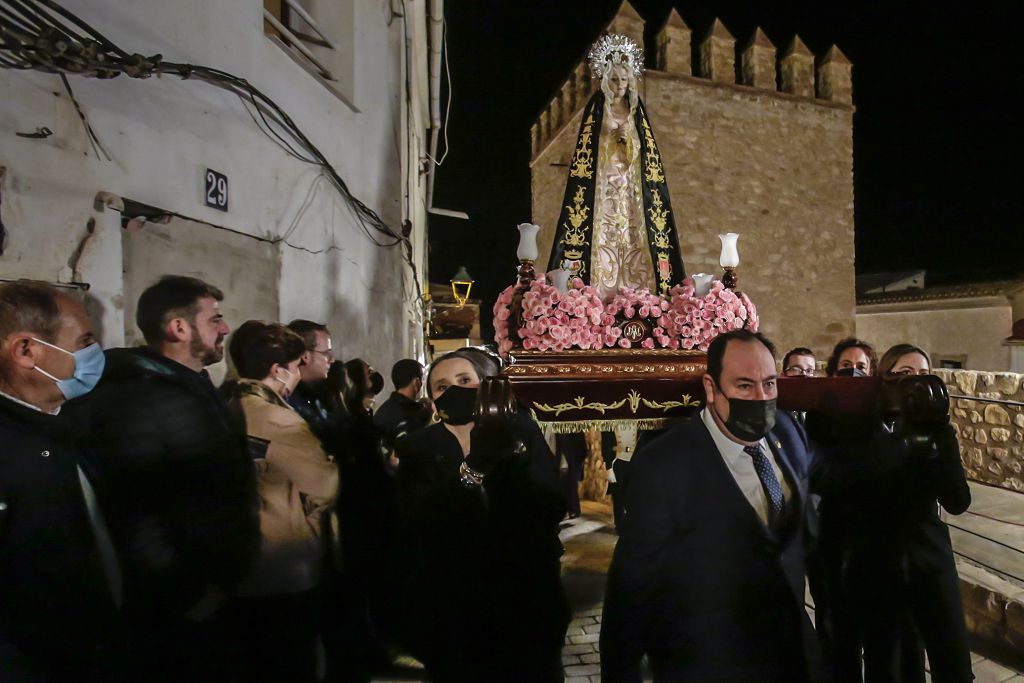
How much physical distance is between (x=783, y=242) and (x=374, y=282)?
47.9 ft

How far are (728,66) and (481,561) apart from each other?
18.4m

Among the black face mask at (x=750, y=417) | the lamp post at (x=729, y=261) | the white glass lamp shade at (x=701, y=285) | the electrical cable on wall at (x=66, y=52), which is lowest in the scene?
the black face mask at (x=750, y=417)

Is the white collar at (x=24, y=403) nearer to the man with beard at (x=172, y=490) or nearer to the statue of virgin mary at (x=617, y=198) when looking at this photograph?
the man with beard at (x=172, y=490)

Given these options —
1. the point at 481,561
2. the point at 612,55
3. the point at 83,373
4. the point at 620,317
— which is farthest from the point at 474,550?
the point at 612,55

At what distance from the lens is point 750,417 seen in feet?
6.31

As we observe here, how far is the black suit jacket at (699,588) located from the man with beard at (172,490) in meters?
1.43

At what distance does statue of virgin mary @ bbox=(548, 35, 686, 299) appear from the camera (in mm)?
3979

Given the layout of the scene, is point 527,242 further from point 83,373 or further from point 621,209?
point 83,373

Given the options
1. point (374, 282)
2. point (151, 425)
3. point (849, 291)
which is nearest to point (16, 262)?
point (151, 425)

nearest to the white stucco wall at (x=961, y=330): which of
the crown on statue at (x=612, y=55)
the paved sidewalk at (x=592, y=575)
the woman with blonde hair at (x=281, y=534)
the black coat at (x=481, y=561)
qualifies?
the paved sidewalk at (x=592, y=575)

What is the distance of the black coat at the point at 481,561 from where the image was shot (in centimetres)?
235

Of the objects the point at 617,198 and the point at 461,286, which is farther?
the point at 461,286

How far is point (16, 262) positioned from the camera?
2.37m

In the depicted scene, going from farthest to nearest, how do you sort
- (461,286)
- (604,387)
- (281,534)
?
(461,286)
(604,387)
(281,534)
